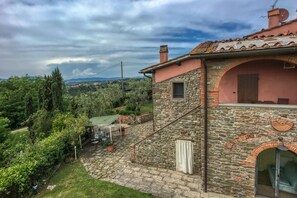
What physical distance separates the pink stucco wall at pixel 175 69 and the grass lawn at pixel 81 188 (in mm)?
7894

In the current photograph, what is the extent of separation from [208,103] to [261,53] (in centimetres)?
285

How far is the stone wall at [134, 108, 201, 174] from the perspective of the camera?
10.6 metres

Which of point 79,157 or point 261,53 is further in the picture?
point 79,157

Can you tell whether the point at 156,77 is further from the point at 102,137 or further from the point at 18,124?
the point at 18,124

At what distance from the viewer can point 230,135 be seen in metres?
8.00

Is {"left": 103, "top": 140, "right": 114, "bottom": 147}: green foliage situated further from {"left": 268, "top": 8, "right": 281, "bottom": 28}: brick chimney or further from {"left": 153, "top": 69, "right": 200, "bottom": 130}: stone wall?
{"left": 268, "top": 8, "right": 281, "bottom": 28}: brick chimney

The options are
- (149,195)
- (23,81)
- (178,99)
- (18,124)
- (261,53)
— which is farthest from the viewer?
(23,81)

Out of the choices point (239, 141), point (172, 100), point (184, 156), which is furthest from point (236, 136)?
point (172, 100)

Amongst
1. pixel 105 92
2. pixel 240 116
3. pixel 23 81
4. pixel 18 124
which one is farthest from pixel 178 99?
pixel 23 81

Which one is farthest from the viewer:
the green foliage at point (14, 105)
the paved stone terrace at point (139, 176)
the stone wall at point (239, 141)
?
the green foliage at point (14, 105)

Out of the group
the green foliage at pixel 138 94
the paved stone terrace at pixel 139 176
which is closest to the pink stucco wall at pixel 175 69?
the paved stone terrace at pixel 139 176

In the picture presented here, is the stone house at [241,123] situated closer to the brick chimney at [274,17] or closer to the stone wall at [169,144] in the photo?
the stone wall at [169,144]

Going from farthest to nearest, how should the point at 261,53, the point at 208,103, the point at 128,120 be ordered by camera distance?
the point at 128,120 → the point at 208,103 → the point at 261,53

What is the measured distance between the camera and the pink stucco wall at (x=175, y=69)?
40.2ft
